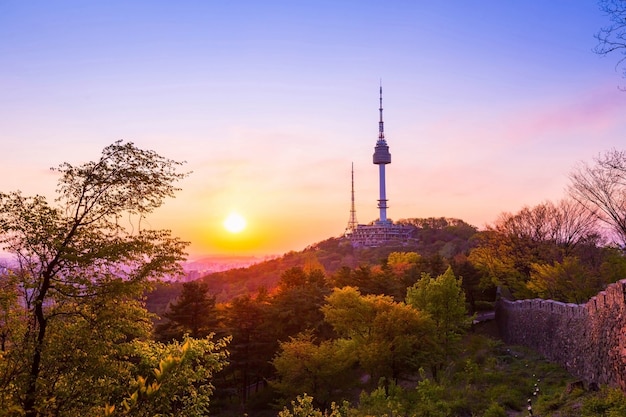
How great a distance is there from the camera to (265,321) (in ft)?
118

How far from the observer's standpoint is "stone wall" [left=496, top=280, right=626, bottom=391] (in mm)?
16375

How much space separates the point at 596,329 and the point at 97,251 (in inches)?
716

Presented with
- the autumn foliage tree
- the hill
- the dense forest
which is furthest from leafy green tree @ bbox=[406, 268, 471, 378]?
the hill

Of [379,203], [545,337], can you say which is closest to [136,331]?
[545,337]

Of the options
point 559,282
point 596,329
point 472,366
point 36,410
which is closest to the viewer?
point 36,410

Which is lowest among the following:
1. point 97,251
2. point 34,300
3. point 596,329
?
point 596,329

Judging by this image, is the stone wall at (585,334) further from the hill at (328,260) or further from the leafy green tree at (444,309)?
the hill at (328,260)

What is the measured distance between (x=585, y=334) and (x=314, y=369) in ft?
46.6

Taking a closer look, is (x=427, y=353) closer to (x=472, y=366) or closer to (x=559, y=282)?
(x=472, y=366)

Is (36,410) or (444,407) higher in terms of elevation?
(36,410)

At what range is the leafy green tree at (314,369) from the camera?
27375 mm

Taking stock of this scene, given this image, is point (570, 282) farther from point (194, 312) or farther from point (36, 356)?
point (36, 356)

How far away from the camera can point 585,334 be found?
1994 cm

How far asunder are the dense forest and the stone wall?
0.91 m
